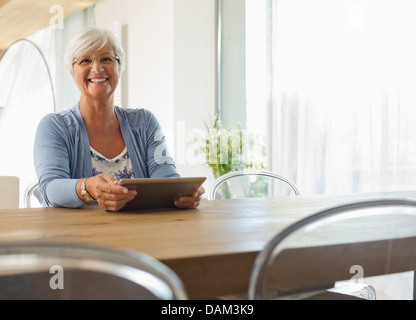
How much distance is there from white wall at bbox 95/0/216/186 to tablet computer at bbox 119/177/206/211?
3089 millimetres

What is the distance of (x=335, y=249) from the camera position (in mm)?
709

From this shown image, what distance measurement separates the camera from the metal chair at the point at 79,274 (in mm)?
494

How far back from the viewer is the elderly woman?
76.7 inches

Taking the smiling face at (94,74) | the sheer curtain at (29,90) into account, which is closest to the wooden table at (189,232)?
the smiling face at (94,74)

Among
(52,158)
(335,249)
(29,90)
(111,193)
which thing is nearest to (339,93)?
(52,158)

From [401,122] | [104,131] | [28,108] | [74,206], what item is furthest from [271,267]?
[28,108]

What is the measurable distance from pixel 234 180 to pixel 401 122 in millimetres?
1854

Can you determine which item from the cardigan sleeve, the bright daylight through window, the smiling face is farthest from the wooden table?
the bright daylight through window

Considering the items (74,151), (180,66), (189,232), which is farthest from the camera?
(180,66)

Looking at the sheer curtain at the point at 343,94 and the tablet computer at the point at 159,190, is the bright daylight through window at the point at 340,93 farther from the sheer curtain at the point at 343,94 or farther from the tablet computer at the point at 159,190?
the tablet computer at the point at 159,190

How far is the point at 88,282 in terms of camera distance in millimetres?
528

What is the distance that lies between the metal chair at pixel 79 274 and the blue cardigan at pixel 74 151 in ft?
3.69

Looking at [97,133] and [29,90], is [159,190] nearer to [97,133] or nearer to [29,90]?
[97,133]

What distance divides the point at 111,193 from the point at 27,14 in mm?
5133
